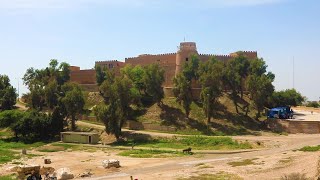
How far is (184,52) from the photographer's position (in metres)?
69.7

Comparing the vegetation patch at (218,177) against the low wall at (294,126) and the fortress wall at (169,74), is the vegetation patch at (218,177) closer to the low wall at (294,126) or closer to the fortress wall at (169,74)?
the low wall at (294,126)

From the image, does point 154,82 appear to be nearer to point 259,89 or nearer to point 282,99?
point 259,89

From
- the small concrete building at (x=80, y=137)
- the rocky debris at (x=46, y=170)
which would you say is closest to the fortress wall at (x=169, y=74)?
the small concrete building at (x=80, y=137)

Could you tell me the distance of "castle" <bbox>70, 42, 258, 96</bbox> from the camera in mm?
69438

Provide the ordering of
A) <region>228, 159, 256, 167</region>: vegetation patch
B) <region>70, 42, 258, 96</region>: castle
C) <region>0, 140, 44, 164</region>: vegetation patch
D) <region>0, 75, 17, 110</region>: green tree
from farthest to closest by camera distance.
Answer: <region>70, 42, 258, 96</region>: castle < <region>0, 75, 17, 110</region>: green tree < <region>0, 140, 44, 164</region>: vegetation patch < <region>228, 159, 256, 167</region>: vegetation patch

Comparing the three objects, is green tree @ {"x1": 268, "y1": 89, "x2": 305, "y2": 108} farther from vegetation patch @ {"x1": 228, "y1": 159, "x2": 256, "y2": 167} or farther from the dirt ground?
vegetation patch @ {"x1": 228, "y1": 159, "x2": 256, "y2": 167}

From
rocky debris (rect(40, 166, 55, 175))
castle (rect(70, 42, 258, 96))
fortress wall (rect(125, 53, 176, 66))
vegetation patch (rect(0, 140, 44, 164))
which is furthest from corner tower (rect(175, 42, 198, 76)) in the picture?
rocky debris (rect(40, 166, 55, 175))

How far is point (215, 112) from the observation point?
5728 cm

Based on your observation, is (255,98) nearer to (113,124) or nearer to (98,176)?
(113,124)

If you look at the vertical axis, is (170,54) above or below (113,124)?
above

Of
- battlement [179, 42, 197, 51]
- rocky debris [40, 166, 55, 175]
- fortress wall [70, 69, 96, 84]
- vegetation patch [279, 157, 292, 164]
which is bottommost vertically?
rocky debris [40, 166, 55, 175]

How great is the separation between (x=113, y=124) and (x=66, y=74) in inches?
1030

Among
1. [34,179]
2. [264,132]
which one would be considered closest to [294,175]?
[34,179]

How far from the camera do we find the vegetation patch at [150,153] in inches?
1616
